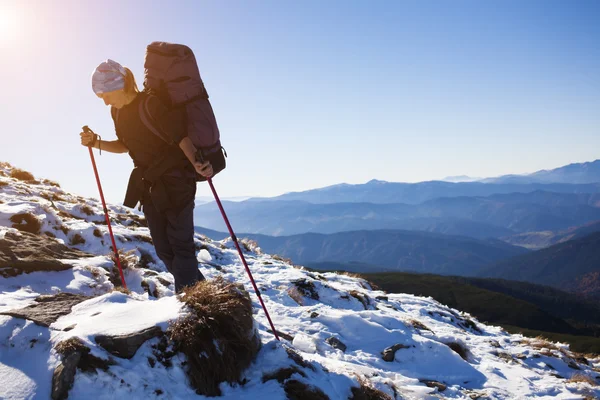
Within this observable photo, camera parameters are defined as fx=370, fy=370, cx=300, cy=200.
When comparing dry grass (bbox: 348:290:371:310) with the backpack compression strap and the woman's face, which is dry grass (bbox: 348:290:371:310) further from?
the woman's face

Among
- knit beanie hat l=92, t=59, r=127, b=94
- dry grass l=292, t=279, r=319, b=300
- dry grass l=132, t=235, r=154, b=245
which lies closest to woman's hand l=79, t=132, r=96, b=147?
knit beanie hat l=92, t=59, r=127, b=94

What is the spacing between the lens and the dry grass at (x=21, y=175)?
809 inches

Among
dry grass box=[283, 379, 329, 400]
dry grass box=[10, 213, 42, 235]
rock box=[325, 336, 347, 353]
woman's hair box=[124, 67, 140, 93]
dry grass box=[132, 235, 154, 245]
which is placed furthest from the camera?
dry grass box=[132, 235, 154, 245]

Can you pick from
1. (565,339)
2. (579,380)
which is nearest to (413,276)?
(565,339)

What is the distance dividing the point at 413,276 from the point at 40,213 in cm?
16116

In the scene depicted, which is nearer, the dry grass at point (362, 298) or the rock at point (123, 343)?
the rock at point (123, 343)

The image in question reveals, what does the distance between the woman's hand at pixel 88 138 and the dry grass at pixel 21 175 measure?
60.7 ft

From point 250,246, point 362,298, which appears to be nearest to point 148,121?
point 362,298

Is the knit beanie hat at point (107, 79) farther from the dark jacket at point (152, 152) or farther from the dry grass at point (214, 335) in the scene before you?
the dry grass at point (214, 335)

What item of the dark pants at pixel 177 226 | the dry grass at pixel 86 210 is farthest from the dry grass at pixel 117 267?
the dry grass at pixel 86 210

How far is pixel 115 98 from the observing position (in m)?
5.10

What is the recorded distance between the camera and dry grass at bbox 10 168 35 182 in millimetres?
20547

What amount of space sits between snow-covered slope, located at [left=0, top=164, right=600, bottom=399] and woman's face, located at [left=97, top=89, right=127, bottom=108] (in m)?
2.74

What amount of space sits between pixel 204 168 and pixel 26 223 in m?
8.25
